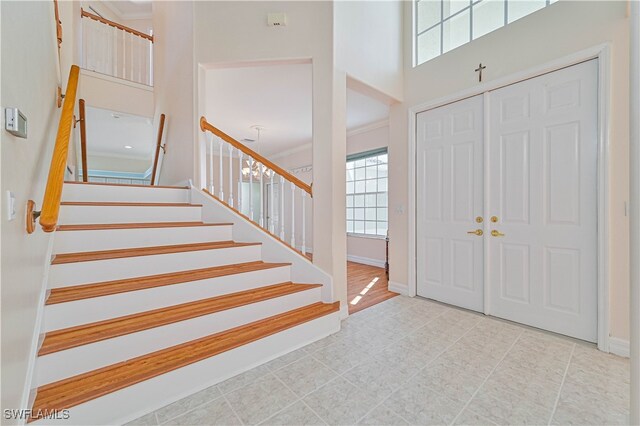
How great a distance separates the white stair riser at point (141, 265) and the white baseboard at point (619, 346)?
2934 millimetres

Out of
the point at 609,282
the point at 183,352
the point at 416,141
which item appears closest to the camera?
the point at 183,352

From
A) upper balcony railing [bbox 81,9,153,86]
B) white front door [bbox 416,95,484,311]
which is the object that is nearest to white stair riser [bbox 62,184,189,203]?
white front door [bbox 416,95,484,311]

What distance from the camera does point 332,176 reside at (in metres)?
2.62

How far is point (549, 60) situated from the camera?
2303 mm

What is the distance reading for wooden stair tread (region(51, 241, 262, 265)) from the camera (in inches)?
69.8

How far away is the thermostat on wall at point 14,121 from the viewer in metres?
1.09

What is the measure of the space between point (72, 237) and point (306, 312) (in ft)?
5.97

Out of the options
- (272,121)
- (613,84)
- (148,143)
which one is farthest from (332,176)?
(148,143)

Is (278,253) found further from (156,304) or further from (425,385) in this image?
(425,385)

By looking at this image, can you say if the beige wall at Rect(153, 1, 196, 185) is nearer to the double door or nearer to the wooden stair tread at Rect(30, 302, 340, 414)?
the wooden stair tread at Rect(30, 302, 340, 414)

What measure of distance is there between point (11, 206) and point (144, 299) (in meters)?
0.89

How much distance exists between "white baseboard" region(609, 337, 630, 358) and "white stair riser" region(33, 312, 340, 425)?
88.9 inches

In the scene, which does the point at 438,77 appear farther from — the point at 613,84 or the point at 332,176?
the point at 332,176

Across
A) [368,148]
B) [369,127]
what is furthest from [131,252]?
[369,127]
